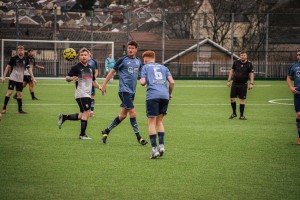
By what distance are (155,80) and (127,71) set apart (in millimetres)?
2222

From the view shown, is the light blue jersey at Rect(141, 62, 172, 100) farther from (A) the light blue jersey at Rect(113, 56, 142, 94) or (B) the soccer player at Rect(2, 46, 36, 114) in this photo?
(B) the soccer player at Rect(2, 46, 36, 114)

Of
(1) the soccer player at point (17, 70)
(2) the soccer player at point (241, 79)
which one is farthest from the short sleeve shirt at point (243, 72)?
(1) the soccer player at point (17, 70)

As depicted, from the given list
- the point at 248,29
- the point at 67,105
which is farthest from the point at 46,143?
the point at 248,29

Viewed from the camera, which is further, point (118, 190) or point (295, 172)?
point (295, 172)

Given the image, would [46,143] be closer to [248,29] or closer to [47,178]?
[47,178]

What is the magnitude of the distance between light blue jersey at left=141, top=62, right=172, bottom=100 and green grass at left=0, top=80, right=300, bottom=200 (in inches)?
47.4

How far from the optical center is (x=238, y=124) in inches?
749

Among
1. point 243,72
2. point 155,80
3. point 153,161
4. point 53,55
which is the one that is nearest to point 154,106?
point 155,80

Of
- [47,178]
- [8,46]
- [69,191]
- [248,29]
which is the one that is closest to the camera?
[69,191]

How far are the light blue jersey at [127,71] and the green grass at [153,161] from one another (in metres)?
1.26

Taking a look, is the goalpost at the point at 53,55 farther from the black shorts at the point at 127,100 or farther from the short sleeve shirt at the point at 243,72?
the black shorts at the point at 127,100

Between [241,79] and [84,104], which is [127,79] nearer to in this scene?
[84,104]

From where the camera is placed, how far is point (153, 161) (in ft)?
38.7

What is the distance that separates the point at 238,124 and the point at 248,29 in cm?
4216
